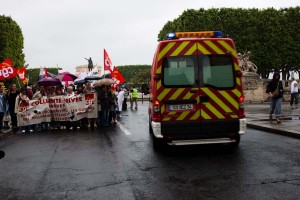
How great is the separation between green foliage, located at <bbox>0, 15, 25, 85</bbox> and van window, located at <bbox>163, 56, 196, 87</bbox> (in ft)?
149

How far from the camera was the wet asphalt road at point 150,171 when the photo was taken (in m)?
5.41

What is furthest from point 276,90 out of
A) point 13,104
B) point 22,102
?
point 13,104

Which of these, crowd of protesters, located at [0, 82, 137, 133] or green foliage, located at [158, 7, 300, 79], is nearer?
crowd of protesters, located at [0, 82, 137, 133]

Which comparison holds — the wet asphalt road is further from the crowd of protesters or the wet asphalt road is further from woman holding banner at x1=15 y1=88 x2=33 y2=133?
the crowd of protesters

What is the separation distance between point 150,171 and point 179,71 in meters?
2.29

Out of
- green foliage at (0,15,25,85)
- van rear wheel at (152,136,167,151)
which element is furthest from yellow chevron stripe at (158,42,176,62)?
green foliage at (0,15,25,85)

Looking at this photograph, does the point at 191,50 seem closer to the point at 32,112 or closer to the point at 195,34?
the point at 195,34

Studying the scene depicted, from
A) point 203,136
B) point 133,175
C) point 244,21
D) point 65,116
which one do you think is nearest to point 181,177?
point 133,175

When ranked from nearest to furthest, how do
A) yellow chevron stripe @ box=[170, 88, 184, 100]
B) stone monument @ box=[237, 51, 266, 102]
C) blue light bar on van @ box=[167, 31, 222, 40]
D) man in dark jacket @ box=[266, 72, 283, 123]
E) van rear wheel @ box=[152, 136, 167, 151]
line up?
1. yellow chevron stripe @ box=[170, 88, 184, 100]
2. blue light bar on van @ box=[167, 31, 222, 40]
3. van rear wheel @ box=[152, 136, 167, 151]
4. man in dark jacket @ box=[266, 72, 283, 123]
5. stone monument @ box=[237, 51, 266, 102]

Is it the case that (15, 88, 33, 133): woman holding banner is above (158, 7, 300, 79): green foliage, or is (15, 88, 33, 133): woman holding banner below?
below

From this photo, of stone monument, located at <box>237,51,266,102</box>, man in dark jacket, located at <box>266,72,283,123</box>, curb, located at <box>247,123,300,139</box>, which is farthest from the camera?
stone monument, located at <box>237,51,266,102</box>

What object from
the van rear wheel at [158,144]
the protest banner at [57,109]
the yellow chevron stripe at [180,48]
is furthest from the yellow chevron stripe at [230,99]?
the protest banner at [57,109]

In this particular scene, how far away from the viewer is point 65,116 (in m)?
15.6

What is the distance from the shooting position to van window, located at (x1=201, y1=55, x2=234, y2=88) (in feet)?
26.6
